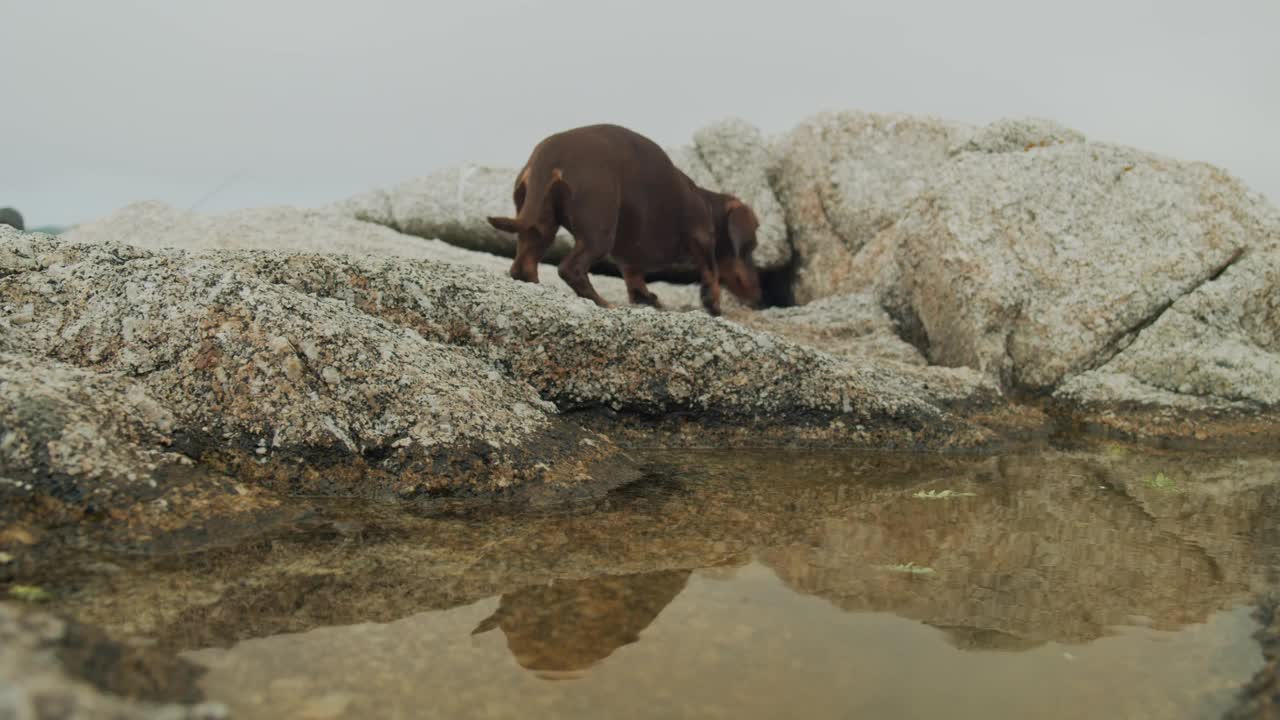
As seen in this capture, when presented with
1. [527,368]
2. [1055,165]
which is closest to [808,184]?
[1055,165]

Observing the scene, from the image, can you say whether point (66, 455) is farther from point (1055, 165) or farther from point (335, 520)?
point (1055, 165)

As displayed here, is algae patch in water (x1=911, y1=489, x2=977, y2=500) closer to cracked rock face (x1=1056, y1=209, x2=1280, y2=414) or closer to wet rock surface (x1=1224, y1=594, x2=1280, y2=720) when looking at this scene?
wet rock surface (x1=1224, y1=594, x2=1280, y2=720)

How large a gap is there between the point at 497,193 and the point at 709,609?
11192mm

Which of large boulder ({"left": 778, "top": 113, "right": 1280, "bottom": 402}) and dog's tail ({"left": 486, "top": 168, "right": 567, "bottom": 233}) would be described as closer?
dog's tail ({"left": 486, "top": 168, "right": 567, "bottom": 233})

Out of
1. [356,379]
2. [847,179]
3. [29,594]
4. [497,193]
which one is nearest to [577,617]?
[29,594]

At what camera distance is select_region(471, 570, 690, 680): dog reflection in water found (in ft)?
6.81

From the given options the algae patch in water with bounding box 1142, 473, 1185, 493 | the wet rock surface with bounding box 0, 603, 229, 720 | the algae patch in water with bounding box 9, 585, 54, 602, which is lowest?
the algae patch in water with bounding box 1142, 473, 1185, 493

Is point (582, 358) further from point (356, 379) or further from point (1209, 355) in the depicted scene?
point (1209, 355)

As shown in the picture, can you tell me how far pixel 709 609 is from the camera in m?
2.42

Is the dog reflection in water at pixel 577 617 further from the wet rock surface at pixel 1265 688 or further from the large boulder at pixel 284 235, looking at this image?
the large boulder at pixel 284 235

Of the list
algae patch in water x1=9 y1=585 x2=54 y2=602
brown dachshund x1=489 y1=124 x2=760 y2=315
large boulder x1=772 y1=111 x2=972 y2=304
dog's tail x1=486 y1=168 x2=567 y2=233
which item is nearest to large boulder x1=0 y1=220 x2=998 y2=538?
algae patch in water x1=9 y1=585 x2=54 y2=602

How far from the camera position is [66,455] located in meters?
2.78

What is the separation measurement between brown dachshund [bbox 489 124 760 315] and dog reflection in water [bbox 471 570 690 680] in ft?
14.2

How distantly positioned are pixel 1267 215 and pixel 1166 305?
1.42m
